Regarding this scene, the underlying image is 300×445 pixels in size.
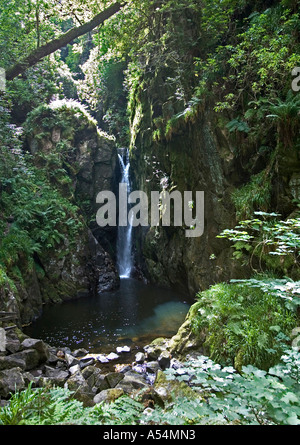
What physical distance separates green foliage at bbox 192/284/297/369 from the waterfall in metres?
10.8

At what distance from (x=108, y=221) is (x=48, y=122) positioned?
6.52m

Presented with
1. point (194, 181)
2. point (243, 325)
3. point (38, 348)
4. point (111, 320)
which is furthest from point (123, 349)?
point (194, 181)

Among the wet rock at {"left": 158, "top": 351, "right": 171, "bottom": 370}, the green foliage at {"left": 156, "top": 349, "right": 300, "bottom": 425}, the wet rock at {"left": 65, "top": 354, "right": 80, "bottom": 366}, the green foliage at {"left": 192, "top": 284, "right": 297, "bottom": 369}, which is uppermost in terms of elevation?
the green foliage at {"left": 156, "top": 349, "right": 300, "bottom": 425}

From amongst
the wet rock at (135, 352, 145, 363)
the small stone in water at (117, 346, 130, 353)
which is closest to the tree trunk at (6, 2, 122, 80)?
the small stone in water at (117, 346, 130, 353)

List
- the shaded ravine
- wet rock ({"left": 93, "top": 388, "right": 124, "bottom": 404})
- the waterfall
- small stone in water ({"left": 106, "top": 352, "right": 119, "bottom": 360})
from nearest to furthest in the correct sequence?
wet rock ({"left": 93, "top": 388, "right": 124, "bottom": 404}) → small stone in water ({"left": 106, "top": 352, "right": 119, "bottom": 360}) → the shaded ravine → the waterfall

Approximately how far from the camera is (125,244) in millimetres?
16500

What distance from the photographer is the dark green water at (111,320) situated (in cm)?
725

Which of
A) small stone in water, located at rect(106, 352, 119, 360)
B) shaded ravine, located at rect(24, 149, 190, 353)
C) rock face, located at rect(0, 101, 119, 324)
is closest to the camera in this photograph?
small stone in water, located at rect(106, 352, 119, 360)

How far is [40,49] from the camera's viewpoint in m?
6.27

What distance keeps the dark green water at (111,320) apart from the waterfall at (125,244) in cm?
417

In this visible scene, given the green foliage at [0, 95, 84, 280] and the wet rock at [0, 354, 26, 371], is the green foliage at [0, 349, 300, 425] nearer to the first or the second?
the wet rock at [0, 354, 26, 371]

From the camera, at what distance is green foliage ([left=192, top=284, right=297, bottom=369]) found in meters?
4.05

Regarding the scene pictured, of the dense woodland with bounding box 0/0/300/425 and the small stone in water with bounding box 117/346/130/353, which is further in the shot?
the small stone in water with bounding box 117/346/130/353

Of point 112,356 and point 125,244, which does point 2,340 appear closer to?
point 112,356
